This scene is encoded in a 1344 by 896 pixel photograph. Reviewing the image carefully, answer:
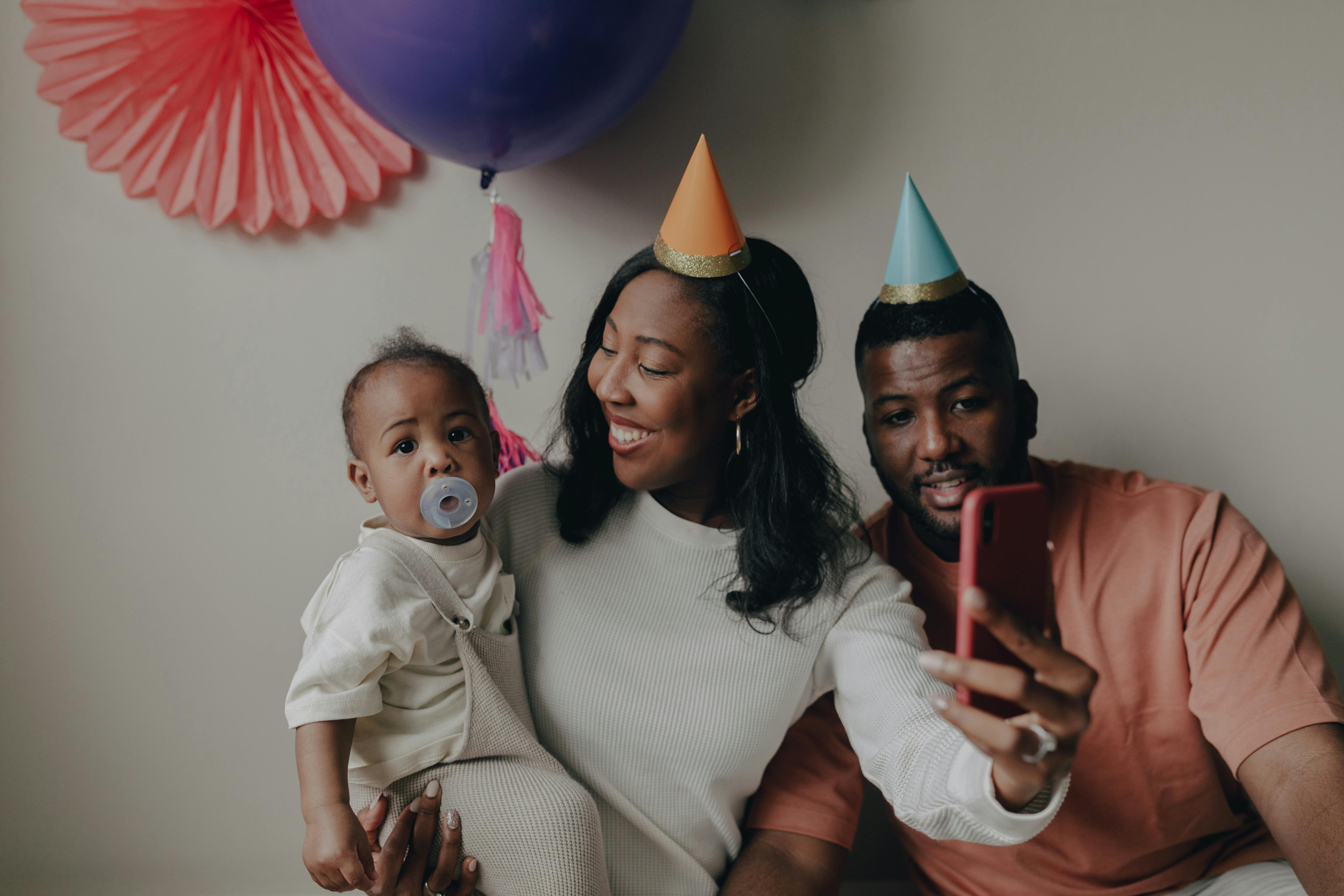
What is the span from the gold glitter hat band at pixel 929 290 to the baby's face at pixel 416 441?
0.60 meters

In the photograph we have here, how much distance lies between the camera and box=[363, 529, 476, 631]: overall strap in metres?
1.07

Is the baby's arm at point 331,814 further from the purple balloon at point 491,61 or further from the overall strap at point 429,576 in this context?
the purple balloon at point 491,61

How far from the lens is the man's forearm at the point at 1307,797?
3.48 ft

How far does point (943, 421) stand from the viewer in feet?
4.04

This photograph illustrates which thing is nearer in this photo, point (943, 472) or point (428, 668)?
point (428, 668)

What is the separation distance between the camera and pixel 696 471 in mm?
1238

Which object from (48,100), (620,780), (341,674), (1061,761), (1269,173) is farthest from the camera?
(1269,173)

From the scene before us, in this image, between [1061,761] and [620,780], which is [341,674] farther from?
[1061,761]

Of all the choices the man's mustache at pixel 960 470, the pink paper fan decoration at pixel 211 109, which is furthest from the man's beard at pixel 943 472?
the pink paper fan decoration at pixel 211 109

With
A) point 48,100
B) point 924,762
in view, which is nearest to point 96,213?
point 48,100

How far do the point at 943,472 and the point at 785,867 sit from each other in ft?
1.90

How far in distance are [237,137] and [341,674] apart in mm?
958

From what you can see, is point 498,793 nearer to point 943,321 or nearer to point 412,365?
point 412,365

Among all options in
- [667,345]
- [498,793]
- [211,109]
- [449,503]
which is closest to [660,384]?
[667,345]
